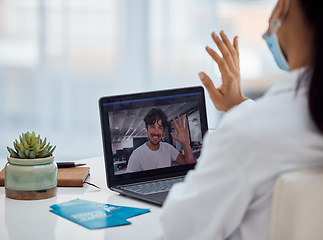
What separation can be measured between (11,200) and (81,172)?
11.3 inches

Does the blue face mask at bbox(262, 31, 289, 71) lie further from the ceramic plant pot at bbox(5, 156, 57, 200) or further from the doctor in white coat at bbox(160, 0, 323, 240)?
the ceramic plant pot at bbox(5, 156, 57, 200)

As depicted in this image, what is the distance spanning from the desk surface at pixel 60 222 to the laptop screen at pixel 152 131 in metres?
0.11

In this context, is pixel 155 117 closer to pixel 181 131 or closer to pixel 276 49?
pixel 181 131

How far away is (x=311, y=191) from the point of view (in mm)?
832

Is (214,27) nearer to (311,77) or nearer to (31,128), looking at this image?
(31,128)

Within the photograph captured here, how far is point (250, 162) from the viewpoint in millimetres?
861

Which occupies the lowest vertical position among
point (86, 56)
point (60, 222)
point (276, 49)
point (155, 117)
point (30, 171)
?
point (60, 222)

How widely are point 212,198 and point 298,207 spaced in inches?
6.1

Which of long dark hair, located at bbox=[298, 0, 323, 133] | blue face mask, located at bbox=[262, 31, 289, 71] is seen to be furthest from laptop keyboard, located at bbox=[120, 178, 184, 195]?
long dark hair, located at bbox=[298, 0, 323, 133]

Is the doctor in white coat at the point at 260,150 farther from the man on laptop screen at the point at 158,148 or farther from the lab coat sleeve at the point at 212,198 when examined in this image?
the man on laptop screen at the point at 158,148

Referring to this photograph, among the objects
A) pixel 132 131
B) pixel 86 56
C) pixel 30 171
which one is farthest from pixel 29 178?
pixel 86 56

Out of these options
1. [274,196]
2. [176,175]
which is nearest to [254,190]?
[274,196]

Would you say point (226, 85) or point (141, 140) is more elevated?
point (226, 85)

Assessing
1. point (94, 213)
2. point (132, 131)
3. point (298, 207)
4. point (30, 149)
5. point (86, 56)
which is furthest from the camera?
point (86, 56)
